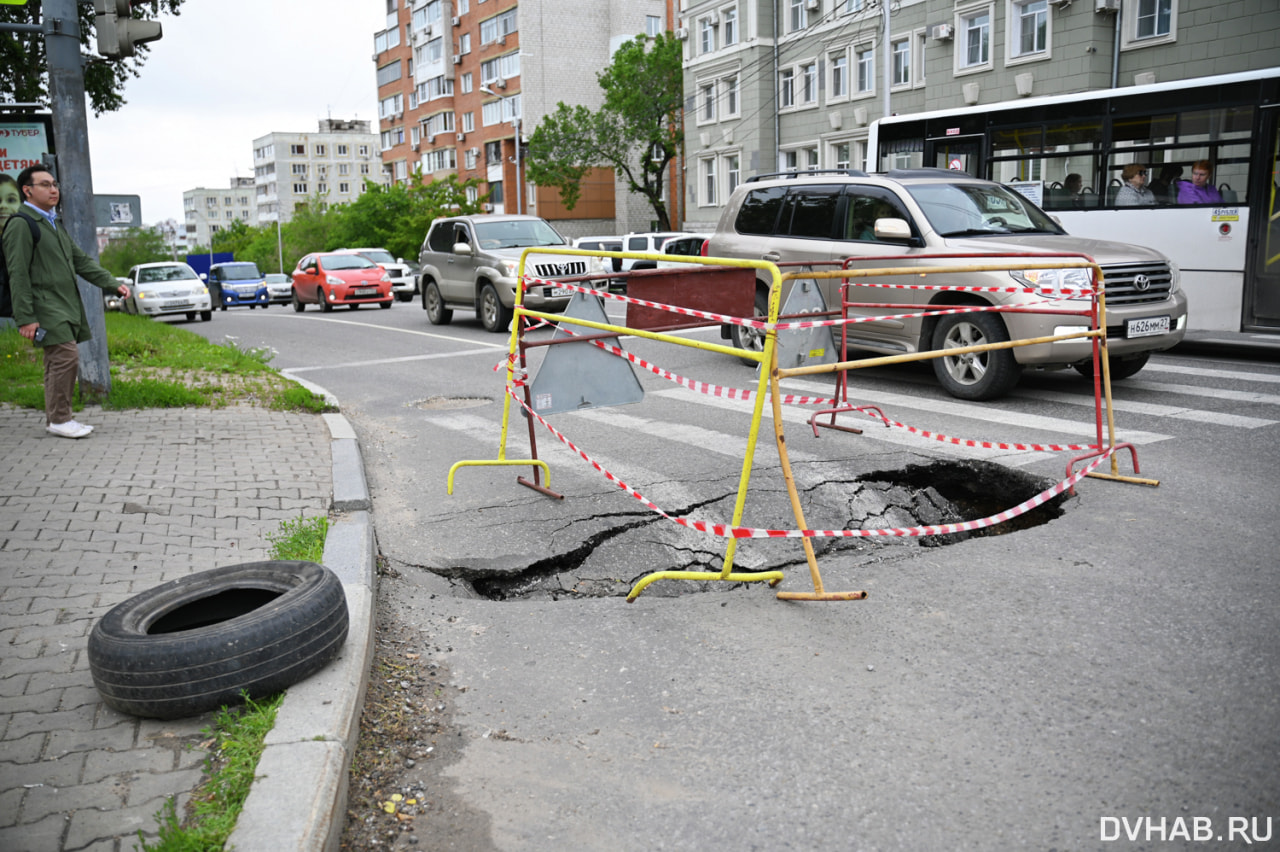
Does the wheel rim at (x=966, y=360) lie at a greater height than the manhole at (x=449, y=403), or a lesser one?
greater

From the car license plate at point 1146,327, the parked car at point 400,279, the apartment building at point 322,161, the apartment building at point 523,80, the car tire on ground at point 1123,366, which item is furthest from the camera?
the apartment building at point 322,161

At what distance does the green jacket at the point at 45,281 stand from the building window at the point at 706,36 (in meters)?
41.5

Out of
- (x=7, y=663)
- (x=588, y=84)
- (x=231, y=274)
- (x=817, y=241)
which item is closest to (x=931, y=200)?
(x=817, y=241)

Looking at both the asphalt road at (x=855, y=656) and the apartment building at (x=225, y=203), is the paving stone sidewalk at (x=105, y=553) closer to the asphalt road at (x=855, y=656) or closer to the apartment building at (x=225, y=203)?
the asphalt road at (x=855, y=656)

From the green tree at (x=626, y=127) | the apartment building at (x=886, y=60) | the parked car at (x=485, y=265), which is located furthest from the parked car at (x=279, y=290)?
the parked car at (x=485, y=265)

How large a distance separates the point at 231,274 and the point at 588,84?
3230 cm

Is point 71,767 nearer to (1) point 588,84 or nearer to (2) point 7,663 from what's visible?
(2) point 7,663

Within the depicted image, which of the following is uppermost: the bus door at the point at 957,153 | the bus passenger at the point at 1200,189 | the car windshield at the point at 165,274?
the bus door at the point at 957,153

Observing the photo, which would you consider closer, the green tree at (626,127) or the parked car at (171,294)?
the parked car at (171,294)

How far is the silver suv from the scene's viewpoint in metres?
9.03

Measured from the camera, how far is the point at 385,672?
12.4 ft

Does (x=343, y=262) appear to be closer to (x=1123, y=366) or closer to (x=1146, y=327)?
(x=1123, y=366)

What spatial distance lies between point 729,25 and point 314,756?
45.5 meters

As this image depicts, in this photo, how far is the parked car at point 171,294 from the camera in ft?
88.5
